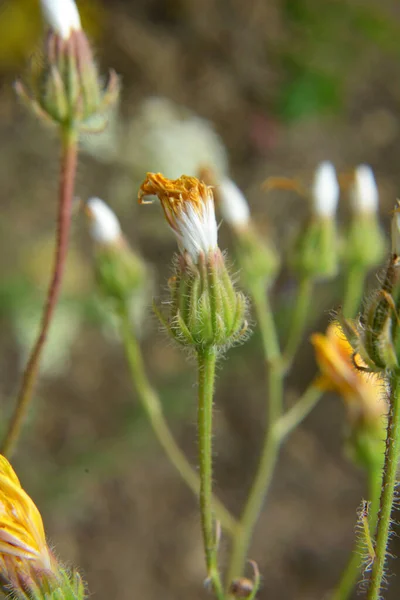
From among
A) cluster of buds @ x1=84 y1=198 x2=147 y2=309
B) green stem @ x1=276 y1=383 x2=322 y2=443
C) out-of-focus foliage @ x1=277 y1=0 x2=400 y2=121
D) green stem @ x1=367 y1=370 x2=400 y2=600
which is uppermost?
out-of-focus foliage @ x1=277 y1=0 x2=400 y2=121

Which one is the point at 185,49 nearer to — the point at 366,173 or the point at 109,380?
the point at 109,380

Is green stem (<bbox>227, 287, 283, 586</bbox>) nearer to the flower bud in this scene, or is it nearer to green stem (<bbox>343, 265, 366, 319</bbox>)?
the flower bud

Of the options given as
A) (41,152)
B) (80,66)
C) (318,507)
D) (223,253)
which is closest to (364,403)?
(223,253)

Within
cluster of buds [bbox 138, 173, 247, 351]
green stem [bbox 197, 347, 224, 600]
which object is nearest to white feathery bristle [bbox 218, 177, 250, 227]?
cluster of buds [bbox 138, 173, 247, 351]

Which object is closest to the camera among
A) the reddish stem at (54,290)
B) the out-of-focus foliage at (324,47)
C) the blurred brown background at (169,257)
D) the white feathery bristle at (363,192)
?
the reddish stem at (54,290)

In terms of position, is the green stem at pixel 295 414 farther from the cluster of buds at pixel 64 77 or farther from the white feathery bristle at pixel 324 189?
the cluster of buds at pixel 64 77

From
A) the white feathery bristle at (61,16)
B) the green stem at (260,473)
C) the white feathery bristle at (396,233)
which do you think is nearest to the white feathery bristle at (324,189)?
the green stem at (260,473)
